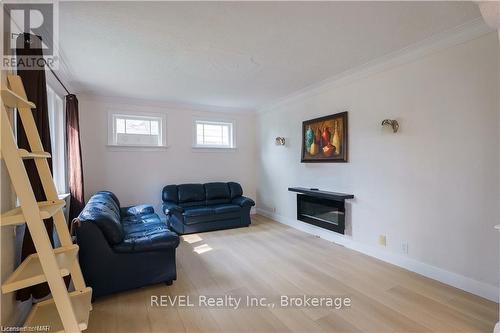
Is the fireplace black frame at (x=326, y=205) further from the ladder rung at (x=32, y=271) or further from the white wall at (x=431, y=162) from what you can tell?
the ladder rung at (x=32, y=271)

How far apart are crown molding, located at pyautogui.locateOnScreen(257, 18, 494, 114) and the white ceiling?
107 millimetres

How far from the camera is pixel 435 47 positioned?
262 cm

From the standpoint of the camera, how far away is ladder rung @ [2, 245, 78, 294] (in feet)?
4.67

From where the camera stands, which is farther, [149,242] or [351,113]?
[351,113]

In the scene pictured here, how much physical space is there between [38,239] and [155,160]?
3.74 meters

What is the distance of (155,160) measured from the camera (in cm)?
502

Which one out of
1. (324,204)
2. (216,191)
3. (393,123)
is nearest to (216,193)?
(216,191)

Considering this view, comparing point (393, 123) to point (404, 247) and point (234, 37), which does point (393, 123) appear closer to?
point (404, 247)

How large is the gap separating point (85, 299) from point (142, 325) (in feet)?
1.59

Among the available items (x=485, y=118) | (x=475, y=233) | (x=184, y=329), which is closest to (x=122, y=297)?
(x=184, y=329)

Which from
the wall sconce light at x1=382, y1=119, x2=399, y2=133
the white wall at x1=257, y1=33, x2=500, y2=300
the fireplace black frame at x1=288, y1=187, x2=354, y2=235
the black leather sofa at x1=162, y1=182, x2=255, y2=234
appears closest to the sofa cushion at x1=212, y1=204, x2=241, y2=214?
the black leather sofa at x1=162, y1=182, x2=255, y2=234

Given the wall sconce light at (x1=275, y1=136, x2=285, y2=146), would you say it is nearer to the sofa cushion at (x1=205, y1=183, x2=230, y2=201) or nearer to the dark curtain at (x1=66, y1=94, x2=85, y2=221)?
the sofa cushion at (x1=205, y1=183, x2=230, y2=201)

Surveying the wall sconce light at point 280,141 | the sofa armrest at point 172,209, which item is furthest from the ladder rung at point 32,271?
the wall sconce light at point 280,141

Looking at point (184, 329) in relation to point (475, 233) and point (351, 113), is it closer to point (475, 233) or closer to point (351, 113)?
point (475, 233)
